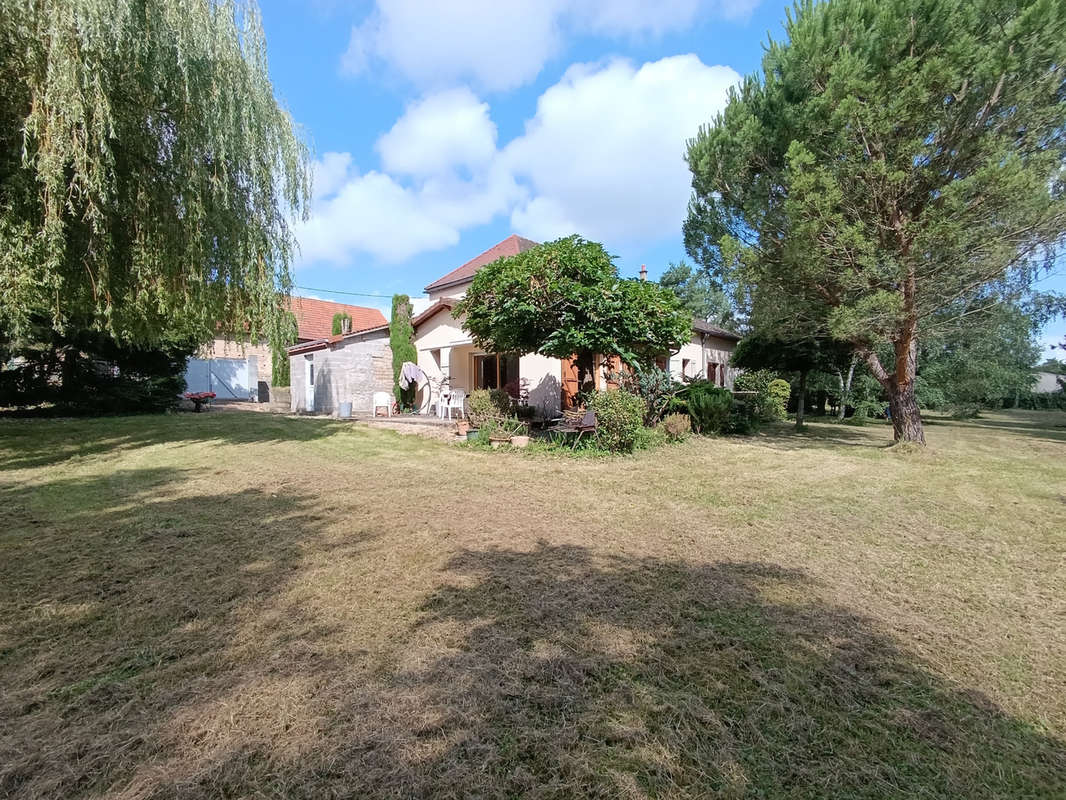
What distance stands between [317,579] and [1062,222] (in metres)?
11.8

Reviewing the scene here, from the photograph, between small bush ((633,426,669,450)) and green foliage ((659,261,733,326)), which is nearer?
small bush ((633,426,669,450))

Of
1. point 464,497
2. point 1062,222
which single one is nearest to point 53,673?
point 464,497

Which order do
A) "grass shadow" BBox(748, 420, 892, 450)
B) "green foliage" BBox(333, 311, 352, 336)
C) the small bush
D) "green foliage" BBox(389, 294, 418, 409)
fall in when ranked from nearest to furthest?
1. the small bush
2. "grass shadow" BBox(748, 420, 892, 450)
3. "green foliage" BBox(389, 294, 418, 409)
4. "green foliage" BBox(333, 311, 352, 336)

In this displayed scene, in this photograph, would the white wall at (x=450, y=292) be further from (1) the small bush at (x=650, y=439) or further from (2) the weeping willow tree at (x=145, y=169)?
(1) the small bush at (x=650, y=439)

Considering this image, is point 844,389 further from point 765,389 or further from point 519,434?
point 519,434

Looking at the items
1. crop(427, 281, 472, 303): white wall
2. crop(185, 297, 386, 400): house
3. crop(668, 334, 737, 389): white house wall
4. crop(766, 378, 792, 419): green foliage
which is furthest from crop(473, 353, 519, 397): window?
crop(185, 297, 386, 400): house

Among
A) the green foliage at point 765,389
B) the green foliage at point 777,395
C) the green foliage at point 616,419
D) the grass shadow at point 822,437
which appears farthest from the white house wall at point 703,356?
the green foliage at point 616,419

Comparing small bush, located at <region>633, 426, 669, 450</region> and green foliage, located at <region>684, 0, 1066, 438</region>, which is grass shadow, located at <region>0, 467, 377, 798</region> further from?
green foliage, located at <region>684, 0, 1066, 438</region>

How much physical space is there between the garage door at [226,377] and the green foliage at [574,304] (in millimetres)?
21049

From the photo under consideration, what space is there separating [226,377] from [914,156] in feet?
94.1

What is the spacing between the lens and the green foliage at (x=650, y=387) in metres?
10.9

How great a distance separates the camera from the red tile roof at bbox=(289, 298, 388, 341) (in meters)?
27.2

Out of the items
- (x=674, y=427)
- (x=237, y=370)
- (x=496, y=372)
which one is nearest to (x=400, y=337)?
(x=496, y=372)

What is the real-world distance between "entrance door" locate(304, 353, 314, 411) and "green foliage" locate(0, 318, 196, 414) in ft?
12.7
